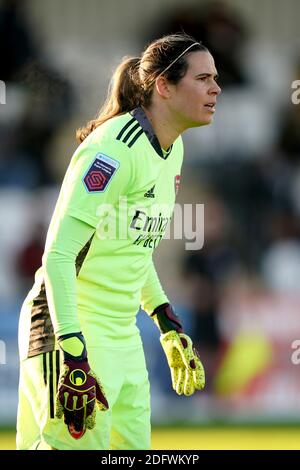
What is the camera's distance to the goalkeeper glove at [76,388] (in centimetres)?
359

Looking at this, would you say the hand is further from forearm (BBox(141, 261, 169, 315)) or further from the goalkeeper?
the goalkeeper

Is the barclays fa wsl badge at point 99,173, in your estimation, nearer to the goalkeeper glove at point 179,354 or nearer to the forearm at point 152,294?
the forearm at point 152,294

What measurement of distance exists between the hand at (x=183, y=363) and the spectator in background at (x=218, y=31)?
5.20 metres

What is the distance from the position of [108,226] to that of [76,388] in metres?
0.65

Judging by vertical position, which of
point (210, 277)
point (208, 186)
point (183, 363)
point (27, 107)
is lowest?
point (183, 363)

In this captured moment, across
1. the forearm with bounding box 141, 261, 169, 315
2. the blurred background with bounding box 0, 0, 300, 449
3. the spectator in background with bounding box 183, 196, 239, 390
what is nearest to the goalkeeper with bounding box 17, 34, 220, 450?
the forearm with bounding box 141, 261, 169, 315

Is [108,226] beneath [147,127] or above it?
beneath

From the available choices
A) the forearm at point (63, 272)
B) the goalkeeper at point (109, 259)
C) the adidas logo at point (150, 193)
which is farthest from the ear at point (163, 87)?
the forearm at point (63, 272)

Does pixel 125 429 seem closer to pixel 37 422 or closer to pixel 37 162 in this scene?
pixel 37 422

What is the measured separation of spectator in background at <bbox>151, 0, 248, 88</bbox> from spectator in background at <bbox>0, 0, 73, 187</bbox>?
1.28m

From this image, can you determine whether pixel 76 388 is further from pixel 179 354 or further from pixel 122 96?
pixel 122 96

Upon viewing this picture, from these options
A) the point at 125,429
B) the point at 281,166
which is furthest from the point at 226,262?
the point at 125,429

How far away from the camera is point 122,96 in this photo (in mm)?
4180

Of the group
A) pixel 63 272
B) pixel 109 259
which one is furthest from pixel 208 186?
pixel 63 272
